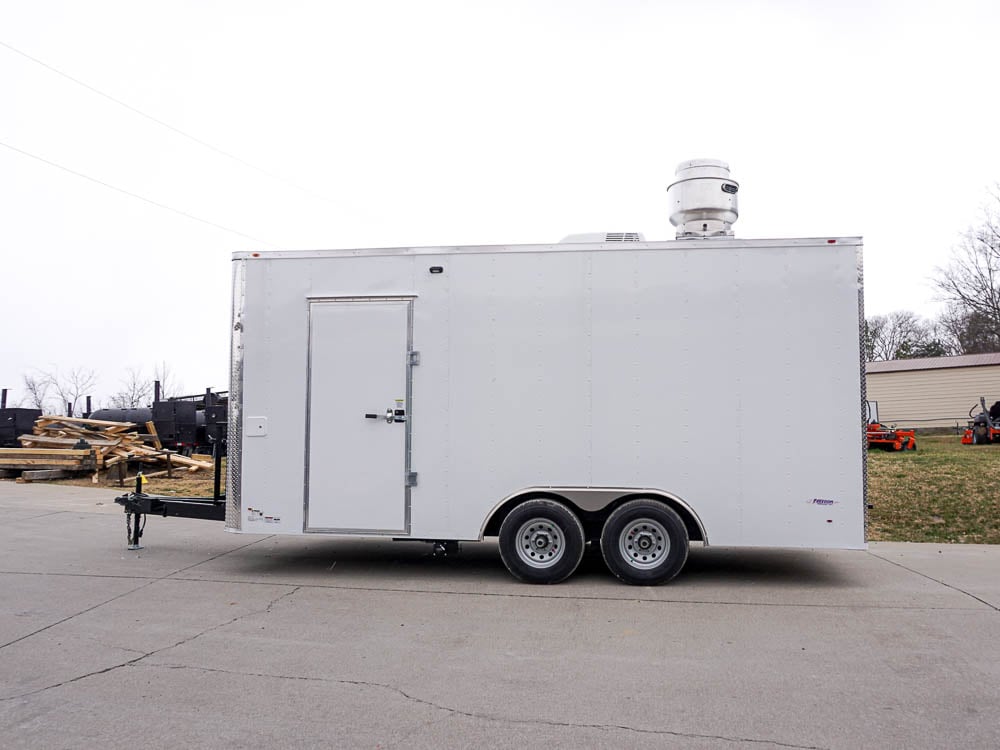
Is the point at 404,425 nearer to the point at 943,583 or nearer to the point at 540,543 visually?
the point at 540,543

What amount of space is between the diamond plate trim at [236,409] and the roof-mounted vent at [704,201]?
4765 millimetres

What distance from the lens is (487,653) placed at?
5477mm

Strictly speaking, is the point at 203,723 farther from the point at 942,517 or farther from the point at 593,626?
the point at 942,517

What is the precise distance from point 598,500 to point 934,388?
2820cm

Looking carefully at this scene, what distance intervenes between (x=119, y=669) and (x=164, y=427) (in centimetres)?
1666

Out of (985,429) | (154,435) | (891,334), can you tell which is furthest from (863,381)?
(891,334)

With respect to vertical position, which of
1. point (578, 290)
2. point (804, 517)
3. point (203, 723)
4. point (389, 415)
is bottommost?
point (203, 723)

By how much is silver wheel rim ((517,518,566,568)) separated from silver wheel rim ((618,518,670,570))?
0.61m

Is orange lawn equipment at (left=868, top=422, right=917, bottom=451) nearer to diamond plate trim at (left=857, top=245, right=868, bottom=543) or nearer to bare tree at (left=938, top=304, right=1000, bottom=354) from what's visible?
bare tree at (left=938, top=304, right=1000, bottom=354)

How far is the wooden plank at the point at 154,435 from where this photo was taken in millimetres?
20125

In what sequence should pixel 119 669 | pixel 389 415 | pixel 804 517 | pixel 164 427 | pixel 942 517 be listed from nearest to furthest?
pixel 119 669 < pixel 804 517 < pixel 389 415 < pixel 942 517 < pixel 164 427

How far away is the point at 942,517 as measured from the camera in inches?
441

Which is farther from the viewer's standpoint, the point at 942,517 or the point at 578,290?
the point at 942,517

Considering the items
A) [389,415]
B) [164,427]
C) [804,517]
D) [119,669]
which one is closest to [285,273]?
[389,415]
